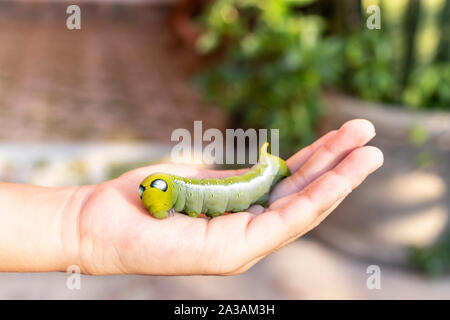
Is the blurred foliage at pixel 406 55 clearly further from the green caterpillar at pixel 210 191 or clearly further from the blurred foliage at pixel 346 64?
the green caterpillar at pixel 210 191

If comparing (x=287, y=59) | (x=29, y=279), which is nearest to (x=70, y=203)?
(x=29, y=279)

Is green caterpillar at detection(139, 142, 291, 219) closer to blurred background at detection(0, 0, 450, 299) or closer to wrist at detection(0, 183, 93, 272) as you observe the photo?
wrist at detection(0, 183, 93, 272)

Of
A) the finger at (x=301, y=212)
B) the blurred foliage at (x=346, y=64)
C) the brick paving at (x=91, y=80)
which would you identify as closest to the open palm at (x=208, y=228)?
the finger at (x=301, y=212)

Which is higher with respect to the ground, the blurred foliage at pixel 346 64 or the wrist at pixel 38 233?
the blurred foliage at pixel 346 64

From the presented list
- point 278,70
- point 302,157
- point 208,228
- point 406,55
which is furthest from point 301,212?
point 406,55

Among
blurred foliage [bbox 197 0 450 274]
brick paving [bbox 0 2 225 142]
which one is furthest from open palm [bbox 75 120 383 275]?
brick paving [bbox 0 2 225 142]

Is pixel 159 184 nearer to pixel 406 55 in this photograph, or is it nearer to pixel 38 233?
pixel 38 233

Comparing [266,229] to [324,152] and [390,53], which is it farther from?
[390,53]
